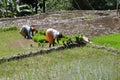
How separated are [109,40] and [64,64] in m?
3.13

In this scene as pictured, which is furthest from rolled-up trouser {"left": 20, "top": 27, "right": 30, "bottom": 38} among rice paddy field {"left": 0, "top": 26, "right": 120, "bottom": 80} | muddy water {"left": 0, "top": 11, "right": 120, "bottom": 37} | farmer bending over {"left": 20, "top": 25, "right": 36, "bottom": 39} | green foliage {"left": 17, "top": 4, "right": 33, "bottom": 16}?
green foliage {"left": 17, "top": 4, "right": 33, "bottom": 16}

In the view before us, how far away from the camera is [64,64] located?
1041cm

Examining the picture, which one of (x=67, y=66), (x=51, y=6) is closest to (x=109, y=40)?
(x=67, y=66)

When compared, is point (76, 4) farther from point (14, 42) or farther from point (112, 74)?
point (112, 74)

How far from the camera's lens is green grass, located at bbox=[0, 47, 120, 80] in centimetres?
918

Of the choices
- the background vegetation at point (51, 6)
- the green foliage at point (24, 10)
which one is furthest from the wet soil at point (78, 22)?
the background vegetation at point (51, 6)

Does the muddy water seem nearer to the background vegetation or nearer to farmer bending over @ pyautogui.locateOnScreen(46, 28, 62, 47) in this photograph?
farmer bending over @ pyautogui.locateOnScreen(46, 28, 62, 47)

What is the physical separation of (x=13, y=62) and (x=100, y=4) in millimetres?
12979

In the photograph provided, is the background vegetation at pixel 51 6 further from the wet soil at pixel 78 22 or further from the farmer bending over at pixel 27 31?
the farmer bending over at pixel 27 31

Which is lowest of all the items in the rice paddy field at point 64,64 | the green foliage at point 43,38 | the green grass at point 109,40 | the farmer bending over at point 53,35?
the rice paddy field at point 64,64

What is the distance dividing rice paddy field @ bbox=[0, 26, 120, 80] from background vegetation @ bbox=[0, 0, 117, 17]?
678 centimetres

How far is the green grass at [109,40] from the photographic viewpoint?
12.4 metres

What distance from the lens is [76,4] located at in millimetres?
22500

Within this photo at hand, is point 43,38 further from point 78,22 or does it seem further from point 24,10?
point 24,10
